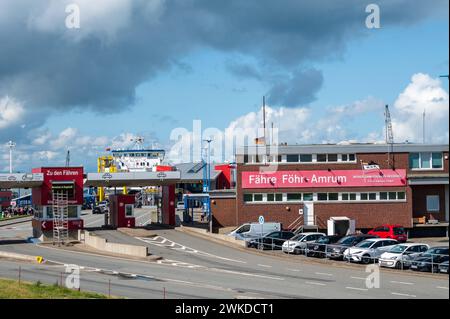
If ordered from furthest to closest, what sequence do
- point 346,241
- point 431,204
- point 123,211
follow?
point 123,211 → point 431,204 → point 346,241

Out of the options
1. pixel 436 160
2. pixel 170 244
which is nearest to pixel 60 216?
pixel 170 244

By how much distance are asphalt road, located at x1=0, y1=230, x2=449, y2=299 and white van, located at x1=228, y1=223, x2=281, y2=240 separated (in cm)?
467

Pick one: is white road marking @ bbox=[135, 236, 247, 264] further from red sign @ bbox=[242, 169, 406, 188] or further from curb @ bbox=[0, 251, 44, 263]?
curb @ bbox=[0, 251, 44, 263]

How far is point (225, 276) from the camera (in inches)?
1374

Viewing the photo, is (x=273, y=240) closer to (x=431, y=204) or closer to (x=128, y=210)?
(x=431, y=204)

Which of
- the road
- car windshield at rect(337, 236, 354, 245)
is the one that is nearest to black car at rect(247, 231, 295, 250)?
the road

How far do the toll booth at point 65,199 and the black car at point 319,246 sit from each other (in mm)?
22238

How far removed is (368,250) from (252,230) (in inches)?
618

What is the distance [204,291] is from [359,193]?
32884 mm

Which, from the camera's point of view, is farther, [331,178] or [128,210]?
[128,210]

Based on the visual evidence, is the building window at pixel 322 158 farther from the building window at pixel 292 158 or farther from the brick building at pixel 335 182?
the building window at pixel 292 158

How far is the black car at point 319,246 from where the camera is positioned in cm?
4338

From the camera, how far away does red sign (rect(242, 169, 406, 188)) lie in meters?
59.3
